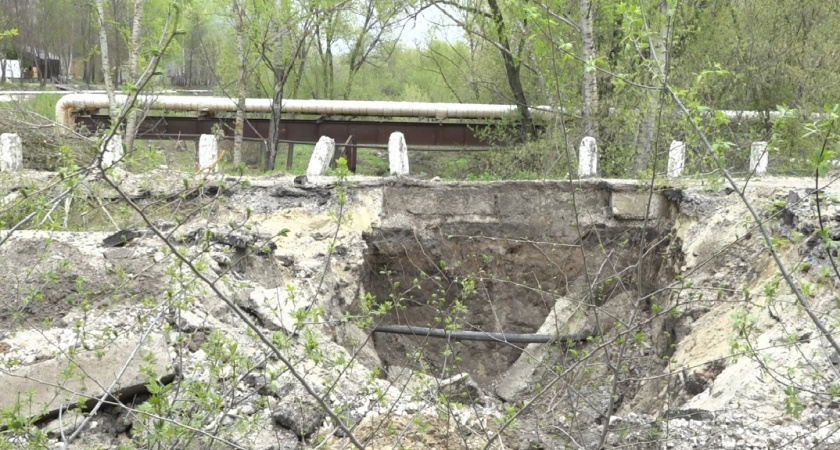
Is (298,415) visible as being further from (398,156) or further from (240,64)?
(240,64)

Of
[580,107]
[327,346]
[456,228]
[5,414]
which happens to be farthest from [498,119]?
[5,414]

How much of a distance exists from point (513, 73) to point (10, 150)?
8778 mm

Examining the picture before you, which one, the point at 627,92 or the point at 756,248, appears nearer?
the point at 756,248

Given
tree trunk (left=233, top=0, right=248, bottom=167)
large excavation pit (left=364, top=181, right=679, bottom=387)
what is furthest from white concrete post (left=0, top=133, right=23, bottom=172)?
large excavation pit (left=364, top=181, right=679, bottom=387)

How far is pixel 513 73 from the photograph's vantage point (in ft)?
47.6

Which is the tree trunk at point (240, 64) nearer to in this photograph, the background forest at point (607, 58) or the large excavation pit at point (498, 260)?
the background forest at point (607, 58)

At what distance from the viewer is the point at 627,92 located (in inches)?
451

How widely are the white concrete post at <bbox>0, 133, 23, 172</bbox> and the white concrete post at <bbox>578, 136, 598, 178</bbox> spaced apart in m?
7.71

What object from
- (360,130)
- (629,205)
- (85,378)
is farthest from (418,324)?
(360,130)

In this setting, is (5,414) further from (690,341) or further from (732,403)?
(690,341)

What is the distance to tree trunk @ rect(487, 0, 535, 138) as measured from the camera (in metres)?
13.3

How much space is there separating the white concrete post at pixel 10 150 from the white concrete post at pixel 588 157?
7.71 m

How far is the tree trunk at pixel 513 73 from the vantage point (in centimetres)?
1327

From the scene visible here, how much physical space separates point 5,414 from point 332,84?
2056cm
